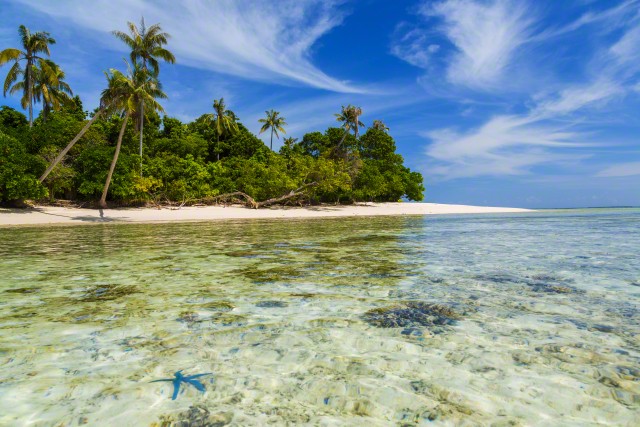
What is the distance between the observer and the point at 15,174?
2167 centimetres

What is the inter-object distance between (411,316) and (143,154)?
37.3m

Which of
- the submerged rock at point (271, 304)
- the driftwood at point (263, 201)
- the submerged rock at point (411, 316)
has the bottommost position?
the submerged rock at point (271, 304)

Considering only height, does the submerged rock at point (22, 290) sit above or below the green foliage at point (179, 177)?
below

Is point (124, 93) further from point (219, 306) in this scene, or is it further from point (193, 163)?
point (219, 306)

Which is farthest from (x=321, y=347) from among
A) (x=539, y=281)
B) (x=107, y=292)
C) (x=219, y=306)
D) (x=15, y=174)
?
(x=15, y=174)

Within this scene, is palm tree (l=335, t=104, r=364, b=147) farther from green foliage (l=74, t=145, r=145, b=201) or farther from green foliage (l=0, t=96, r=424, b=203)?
green foliage (l=74, t=145, r=145, b=201)

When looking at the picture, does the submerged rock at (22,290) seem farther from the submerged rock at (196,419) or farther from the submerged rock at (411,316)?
the submerged rock at (411,316)

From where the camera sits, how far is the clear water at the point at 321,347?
2.23 metres

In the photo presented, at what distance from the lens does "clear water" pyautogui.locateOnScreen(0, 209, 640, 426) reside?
2.23 m

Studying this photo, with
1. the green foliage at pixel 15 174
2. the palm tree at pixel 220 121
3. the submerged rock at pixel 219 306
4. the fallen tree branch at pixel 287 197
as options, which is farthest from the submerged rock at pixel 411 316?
the palm tree at pixel 220 121

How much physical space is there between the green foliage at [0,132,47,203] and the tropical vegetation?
0.06 meters

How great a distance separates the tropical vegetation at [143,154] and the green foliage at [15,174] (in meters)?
0.06

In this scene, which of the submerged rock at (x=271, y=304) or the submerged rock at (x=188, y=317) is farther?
the submerged rock at (x=271, y=304)

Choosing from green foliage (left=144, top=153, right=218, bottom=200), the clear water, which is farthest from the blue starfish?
green foliage (left=144, top=153, right=218, bottom=200)
